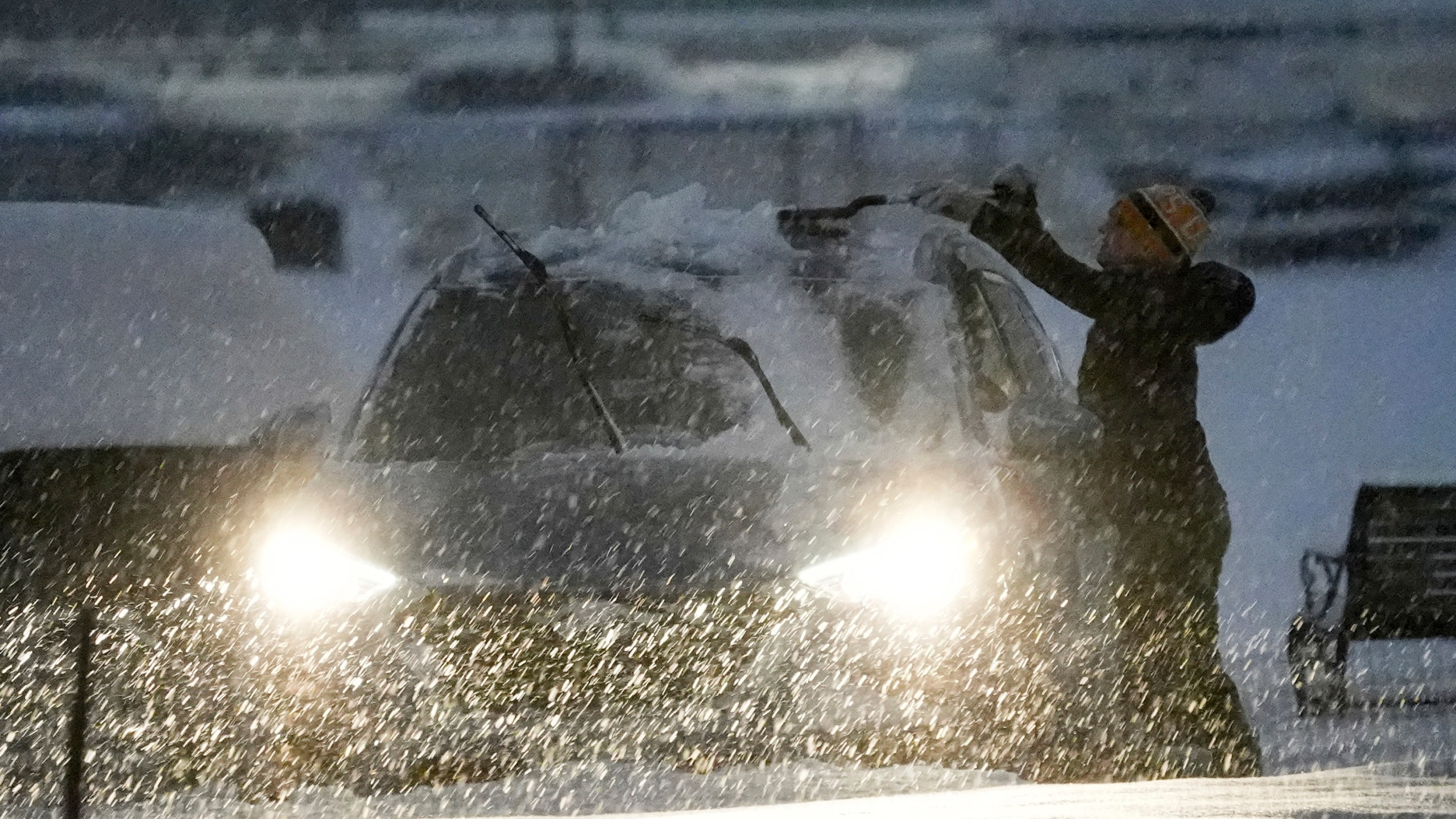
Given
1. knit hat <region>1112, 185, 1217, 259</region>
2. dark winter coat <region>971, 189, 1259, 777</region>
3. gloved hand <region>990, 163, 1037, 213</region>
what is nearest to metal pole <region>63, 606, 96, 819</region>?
dark winter coat <region>971, 189, 1259, 777</region>

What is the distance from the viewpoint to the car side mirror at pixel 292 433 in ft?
11.7

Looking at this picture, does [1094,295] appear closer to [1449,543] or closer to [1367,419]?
[1449,543]

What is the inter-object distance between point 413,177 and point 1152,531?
314cm

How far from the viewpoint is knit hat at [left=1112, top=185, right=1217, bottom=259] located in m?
4.74

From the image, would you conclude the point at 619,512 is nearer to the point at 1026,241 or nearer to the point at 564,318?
the point at 564,318

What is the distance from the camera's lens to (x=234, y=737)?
10.6ft

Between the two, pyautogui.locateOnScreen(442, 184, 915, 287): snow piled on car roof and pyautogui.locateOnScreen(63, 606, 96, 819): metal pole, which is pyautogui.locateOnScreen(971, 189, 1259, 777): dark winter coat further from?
pyautogui.locateOnScreen(63, 606, 96, 819): metal pole

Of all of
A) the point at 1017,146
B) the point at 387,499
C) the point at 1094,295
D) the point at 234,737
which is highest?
the point at 1017,146

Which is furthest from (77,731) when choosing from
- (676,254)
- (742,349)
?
(676,254)

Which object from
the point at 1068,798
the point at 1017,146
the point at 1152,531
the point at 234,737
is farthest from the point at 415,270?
the point at 1068,798

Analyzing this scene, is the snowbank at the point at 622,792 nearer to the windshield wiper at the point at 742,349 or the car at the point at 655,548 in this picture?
the car at the point at 655,548

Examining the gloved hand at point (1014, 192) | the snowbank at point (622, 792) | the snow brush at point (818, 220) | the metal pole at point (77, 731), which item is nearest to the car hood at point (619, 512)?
the snowbank at point (622, 792)

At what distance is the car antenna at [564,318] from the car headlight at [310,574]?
0.66 meters

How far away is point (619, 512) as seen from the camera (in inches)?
130
